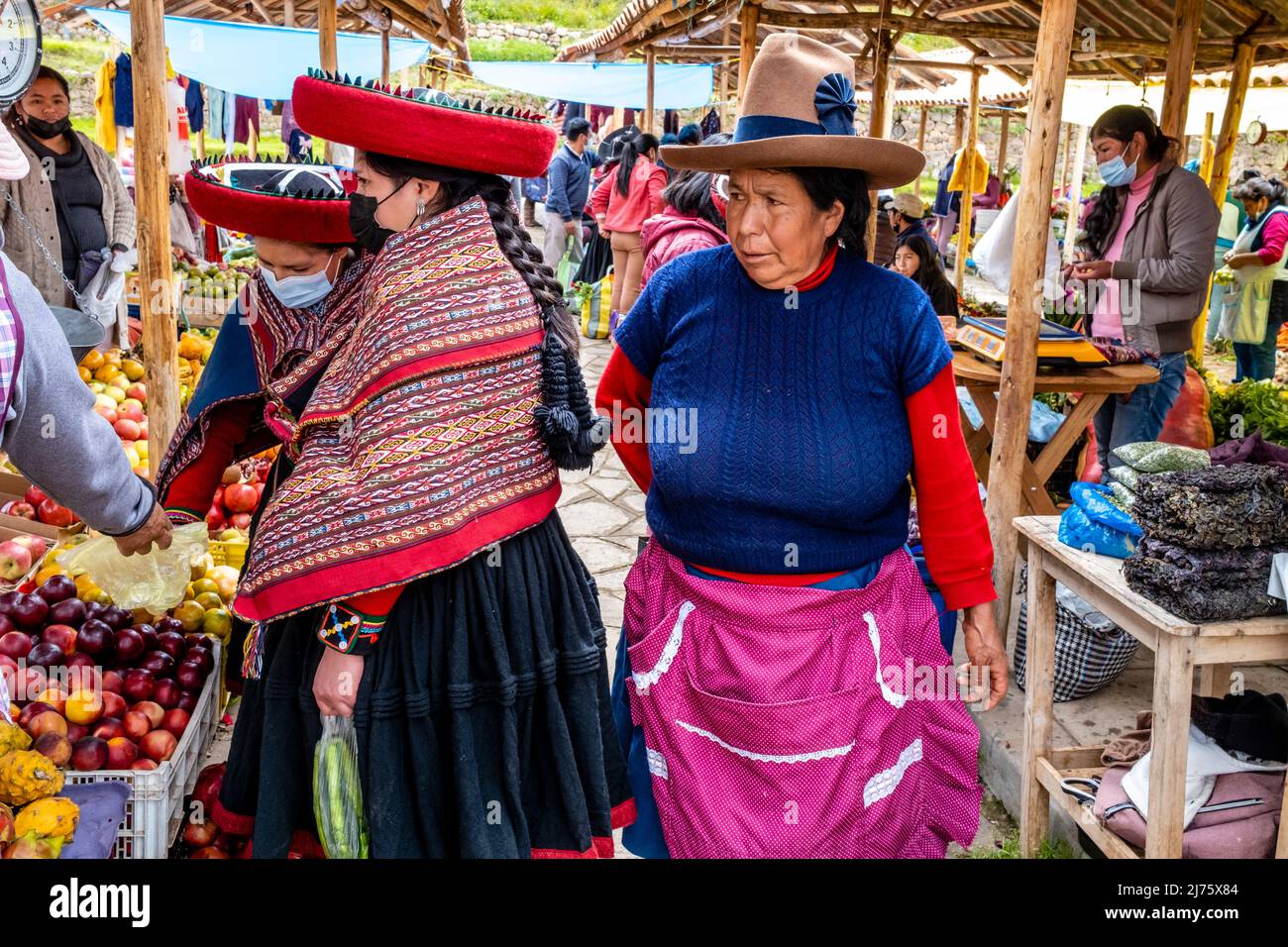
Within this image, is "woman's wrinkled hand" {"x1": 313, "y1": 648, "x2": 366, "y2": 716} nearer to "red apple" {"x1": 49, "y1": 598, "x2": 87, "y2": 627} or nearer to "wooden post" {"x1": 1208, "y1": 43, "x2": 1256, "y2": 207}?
"red apple" {"x1": 49, "y1": 598, "x2": 87, "y2": 627}

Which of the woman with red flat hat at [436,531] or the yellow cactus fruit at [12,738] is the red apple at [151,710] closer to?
the yellow cactus fruit at [12,738]

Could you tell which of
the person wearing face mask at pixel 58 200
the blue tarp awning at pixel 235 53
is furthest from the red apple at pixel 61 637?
the blue tarp awning at pixel 235 53

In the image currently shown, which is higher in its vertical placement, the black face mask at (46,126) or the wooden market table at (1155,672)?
the black face mask at (46,126)

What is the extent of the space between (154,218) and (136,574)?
138 cm

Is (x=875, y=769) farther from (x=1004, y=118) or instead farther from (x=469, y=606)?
(x=1004, y=118)

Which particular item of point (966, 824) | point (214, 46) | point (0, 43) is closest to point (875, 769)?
point (966, 824)

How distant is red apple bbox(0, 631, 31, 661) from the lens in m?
3.01

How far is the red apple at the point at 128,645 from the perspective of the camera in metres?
3.13

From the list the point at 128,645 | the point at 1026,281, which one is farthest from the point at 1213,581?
the point at 128,645

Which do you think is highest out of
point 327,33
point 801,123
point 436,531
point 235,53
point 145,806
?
point 235,53

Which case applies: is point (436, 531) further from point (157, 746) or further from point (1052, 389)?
point (1052, 389)

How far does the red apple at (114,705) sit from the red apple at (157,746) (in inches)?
5.2

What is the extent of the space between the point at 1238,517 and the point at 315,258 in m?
2.28

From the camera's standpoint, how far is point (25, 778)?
94.0 inches
